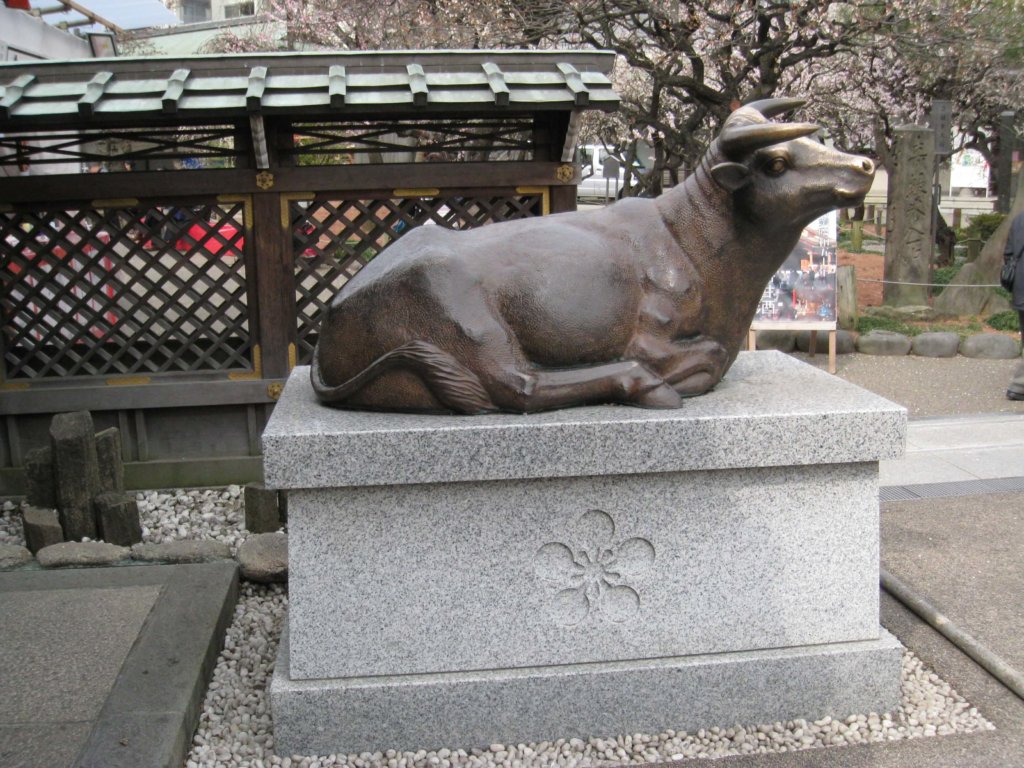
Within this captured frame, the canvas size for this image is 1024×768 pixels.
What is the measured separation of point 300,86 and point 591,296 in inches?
126

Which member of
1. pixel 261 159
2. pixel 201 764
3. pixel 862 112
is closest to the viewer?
pixel 201 764

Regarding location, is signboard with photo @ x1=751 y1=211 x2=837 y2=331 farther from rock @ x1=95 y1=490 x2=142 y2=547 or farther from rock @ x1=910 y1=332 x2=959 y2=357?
rock @ x1=95 y1=490 x2=142 y2=547

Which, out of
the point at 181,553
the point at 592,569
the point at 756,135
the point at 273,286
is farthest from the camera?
the point at 273,286

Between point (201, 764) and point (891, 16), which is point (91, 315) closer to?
point (201, 764)

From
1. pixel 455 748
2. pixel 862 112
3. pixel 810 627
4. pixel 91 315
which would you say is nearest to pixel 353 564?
pixel 455 748

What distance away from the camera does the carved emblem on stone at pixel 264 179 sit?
20.1 feet


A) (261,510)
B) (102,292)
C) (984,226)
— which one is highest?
(984,226)

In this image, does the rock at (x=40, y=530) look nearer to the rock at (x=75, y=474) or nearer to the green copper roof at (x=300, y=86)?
the rock at (x=75, y=474)

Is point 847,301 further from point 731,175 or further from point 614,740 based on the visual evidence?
point 614,740

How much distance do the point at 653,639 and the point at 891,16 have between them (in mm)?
10693

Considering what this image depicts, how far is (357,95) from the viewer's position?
574 cm

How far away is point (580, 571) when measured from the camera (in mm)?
3463

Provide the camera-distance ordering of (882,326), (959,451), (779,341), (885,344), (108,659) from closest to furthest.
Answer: (108,659) < (959,451) < (885,344) < (779,341) < (882,326)

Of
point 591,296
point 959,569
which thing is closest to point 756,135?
point 591,296
